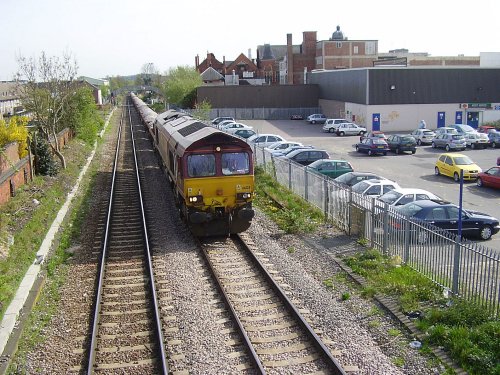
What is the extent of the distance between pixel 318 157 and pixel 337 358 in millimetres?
20693

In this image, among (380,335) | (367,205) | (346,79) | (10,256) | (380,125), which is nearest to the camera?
(380,335)

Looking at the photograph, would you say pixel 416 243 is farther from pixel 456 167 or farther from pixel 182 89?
pixel 182 89

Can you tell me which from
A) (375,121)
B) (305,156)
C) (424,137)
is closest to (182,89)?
(375,121)

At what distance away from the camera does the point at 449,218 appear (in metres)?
16.5

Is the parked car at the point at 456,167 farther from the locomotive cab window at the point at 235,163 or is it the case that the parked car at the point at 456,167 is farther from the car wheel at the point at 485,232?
the locomotive cab window at the point at 235,163

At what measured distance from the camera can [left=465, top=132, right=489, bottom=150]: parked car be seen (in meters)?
40.4

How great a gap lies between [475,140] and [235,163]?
1165 inches

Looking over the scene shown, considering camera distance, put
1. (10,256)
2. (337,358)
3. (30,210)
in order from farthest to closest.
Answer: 1. (30,210)
2. (10,256)
3. (337,358)

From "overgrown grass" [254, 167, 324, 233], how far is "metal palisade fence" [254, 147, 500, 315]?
1.44 ft

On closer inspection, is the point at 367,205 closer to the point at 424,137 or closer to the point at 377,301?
the point at 377,301

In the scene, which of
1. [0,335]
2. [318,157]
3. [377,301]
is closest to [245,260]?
[377,301]

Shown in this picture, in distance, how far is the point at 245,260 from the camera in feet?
46.7

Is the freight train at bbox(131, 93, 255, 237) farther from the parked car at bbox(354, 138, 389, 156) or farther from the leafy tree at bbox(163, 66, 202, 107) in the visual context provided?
the leafy tree at bbox(163, 66, 202, 107)

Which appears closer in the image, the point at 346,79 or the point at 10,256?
the point at 10,256
